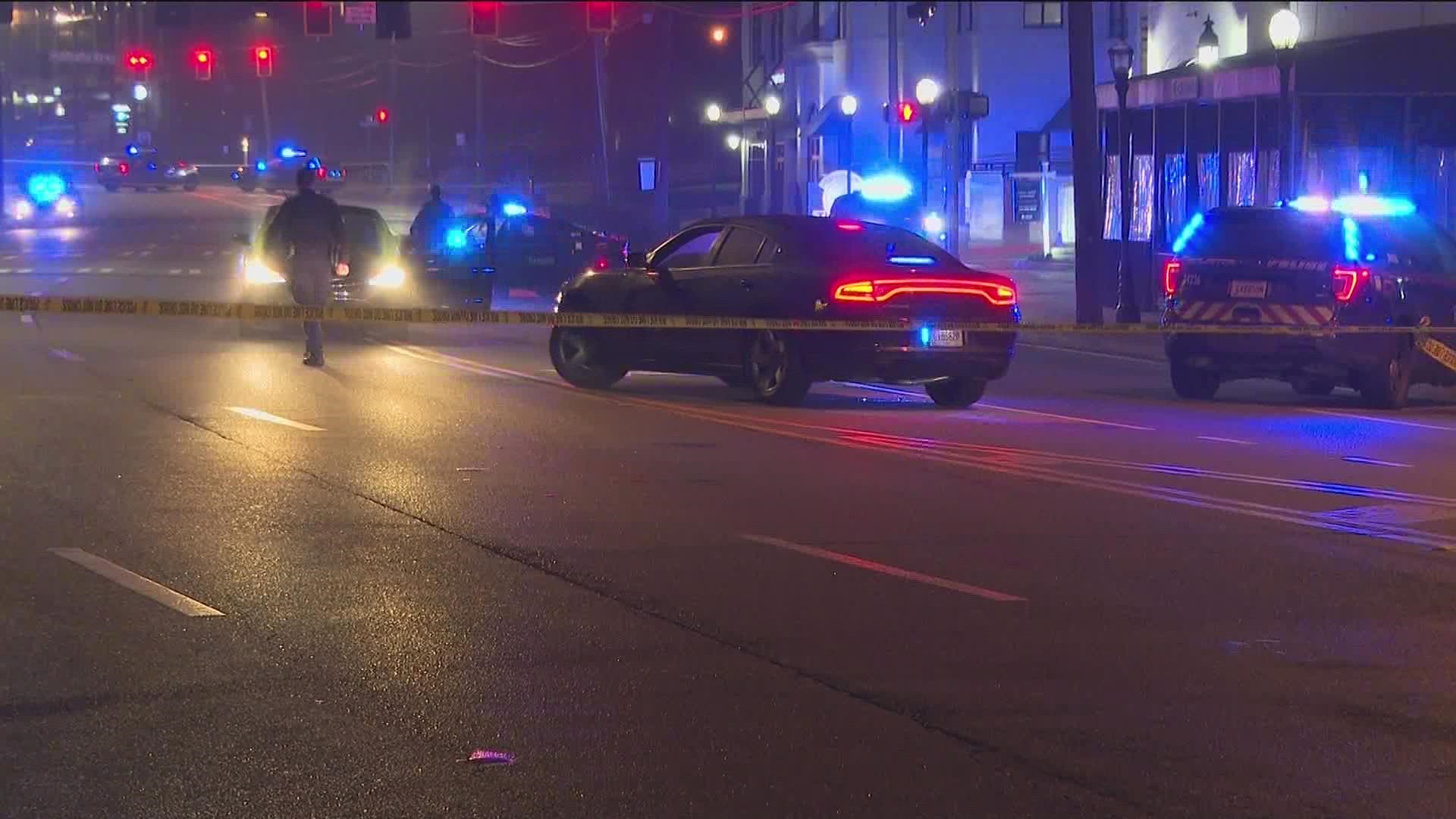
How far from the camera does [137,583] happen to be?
29.0 ft

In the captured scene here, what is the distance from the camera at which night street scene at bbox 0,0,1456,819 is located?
20.6 ft

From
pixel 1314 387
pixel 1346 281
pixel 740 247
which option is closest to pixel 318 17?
pixel 740 247

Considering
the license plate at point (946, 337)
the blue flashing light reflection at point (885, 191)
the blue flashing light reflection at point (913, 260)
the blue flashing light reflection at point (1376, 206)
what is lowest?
the license plate at point (946, 337)

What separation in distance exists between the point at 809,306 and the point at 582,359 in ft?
8.82

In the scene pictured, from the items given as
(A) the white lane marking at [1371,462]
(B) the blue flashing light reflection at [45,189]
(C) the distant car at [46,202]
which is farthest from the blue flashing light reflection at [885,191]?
(B) the blue flashing light reflection at [45,189]

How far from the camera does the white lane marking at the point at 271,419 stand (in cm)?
1434

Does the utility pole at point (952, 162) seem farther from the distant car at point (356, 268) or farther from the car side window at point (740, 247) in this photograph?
the car side window at point (740, 247)

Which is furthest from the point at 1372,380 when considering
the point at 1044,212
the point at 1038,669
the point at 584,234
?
the point at 1044,212

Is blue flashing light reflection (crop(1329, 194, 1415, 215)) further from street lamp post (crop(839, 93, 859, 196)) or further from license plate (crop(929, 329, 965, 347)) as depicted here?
street lamp post (crop(839, 93, 859, 196))

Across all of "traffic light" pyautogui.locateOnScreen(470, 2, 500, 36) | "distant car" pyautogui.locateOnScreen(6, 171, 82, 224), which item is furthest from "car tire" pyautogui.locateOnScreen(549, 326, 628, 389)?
"distant car" pyautogui.locateOnScreen(6, 171, 82, 224)

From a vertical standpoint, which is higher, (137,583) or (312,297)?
(312,297)

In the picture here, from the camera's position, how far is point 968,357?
16.2 m

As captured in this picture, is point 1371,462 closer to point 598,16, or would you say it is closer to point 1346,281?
point 1346,281

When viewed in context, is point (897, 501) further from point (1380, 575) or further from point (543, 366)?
point (543, 366)
